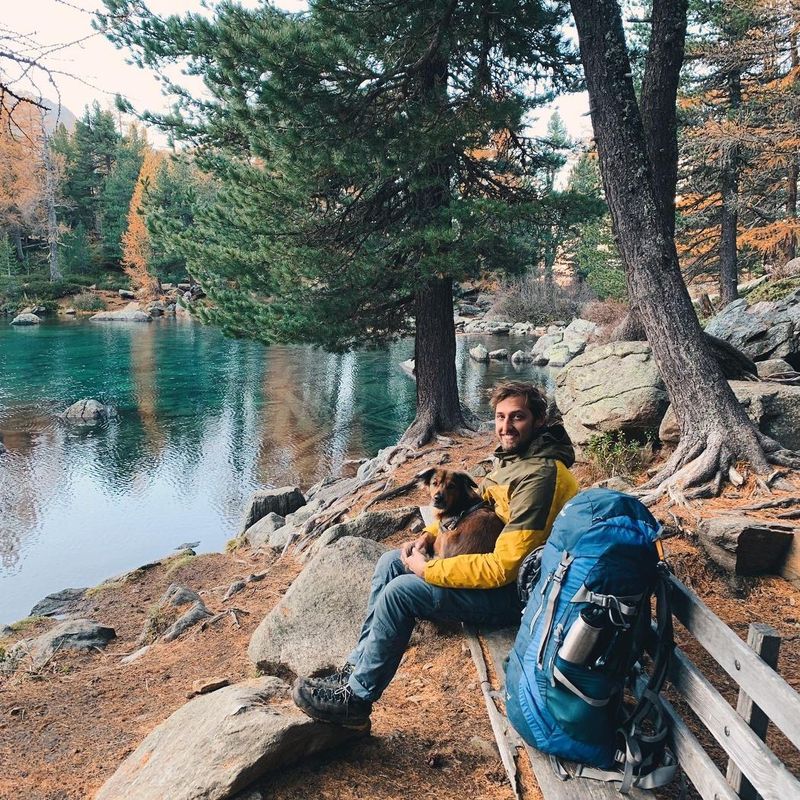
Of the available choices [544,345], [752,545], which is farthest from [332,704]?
[544,345]

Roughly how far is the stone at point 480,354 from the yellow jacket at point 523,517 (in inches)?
933

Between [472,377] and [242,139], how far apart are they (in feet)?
48.4

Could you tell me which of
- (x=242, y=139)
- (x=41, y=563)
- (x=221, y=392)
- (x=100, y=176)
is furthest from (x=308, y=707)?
(x=100, y=176)

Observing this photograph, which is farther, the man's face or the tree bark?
the tree bark

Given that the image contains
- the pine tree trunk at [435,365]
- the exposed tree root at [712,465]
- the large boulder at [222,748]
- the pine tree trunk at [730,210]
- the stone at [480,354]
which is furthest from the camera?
the stone at [480,354]

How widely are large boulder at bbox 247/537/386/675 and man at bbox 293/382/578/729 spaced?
1.36m

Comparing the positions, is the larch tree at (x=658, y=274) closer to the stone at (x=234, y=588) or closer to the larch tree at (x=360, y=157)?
the larch tree at (x=360, y=157)

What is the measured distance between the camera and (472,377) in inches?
897

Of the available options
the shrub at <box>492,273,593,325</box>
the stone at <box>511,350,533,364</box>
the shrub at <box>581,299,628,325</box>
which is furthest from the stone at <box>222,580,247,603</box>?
the shrub at <box>492,273,593,325</box>

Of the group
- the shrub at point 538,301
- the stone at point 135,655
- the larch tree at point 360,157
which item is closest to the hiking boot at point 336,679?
the stone at point 135,655

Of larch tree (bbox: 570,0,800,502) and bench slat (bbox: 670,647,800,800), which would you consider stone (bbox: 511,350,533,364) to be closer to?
larch tree (bbox: 570,0,800,502)

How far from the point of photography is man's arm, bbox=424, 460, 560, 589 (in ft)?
9.34

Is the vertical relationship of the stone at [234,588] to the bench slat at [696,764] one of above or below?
below

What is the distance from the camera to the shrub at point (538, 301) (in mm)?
38281
